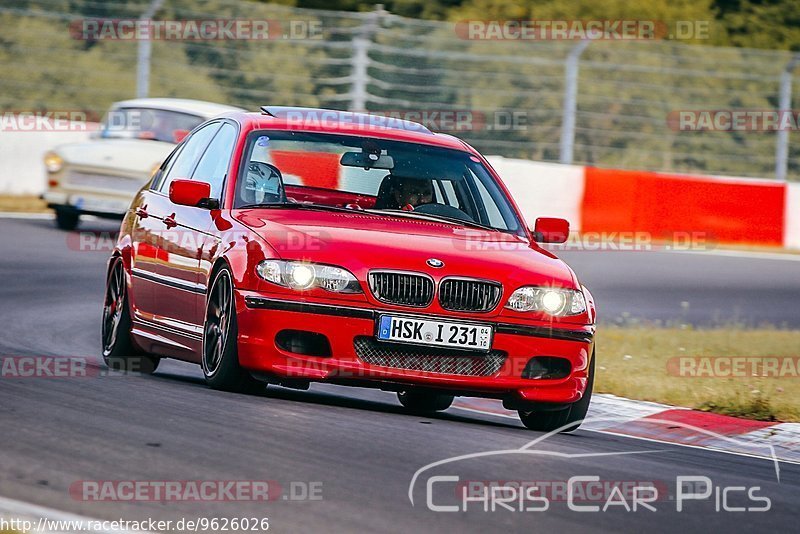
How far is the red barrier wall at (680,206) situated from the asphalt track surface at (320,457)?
44.0 feet

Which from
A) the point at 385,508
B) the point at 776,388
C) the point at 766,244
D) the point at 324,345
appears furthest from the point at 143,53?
the point at 385,508

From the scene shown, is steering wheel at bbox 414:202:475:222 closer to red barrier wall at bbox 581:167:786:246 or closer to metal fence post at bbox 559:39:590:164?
red barrier wall at bbox 581:167:786:246

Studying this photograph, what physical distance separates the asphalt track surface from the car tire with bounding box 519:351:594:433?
0.34ft

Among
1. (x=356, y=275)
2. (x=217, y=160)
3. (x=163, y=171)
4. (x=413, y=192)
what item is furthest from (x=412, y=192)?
(x=163, y=171)

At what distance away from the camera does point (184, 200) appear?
26.9 feet

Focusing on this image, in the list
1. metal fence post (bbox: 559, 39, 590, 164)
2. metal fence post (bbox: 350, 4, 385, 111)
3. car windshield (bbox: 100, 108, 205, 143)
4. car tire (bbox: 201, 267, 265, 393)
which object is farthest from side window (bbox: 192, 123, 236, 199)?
metal fence post (bbox: 350, 4, 385, 111)

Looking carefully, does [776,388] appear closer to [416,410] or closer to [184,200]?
[416,410]

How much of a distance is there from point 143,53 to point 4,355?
14184 millimetres

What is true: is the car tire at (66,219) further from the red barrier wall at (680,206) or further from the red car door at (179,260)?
the red car door at (179,260)

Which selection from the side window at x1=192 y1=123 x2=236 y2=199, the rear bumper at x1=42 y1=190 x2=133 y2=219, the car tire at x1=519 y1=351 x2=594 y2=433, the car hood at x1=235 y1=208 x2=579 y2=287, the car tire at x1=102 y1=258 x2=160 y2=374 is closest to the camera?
the car hood at x1=235 y1=208 x2=579 y2=287

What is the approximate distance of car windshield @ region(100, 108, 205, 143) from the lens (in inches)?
730

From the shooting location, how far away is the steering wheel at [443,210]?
28.2 ft

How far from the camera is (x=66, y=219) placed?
60.8 feet

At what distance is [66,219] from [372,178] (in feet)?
34.1
